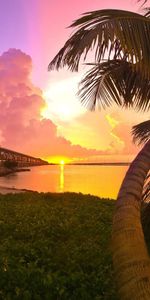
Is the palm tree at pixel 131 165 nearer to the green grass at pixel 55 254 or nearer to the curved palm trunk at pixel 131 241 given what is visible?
the curved palm trunk at pixel 131 241

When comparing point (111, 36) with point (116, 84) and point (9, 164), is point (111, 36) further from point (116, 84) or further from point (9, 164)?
point (9, 164)

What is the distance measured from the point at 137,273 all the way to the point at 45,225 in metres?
7.50

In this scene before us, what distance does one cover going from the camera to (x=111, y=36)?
4.08m

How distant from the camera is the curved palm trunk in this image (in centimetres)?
324

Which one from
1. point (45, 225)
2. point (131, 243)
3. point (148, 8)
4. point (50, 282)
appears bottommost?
point (50, 282)

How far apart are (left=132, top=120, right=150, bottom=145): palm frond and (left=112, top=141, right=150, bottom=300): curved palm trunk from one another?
333cm

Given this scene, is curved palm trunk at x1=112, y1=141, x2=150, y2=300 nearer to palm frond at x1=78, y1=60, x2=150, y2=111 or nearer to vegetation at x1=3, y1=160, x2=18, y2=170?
palm frond at x1=78, y1=60, x2=150, y2=111

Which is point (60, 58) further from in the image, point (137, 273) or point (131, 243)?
point (137, 273)

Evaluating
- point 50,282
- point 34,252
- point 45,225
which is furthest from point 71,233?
point 50,282

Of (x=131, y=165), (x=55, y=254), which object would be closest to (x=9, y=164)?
(x=55, y=254)

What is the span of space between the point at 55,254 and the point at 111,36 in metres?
5.42

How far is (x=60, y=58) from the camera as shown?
4633 mm

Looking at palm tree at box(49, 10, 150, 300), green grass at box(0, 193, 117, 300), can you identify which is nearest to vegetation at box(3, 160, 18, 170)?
green grass at box(0, 193, 117, 300)

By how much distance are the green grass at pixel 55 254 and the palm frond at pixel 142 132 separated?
95.7 inches
